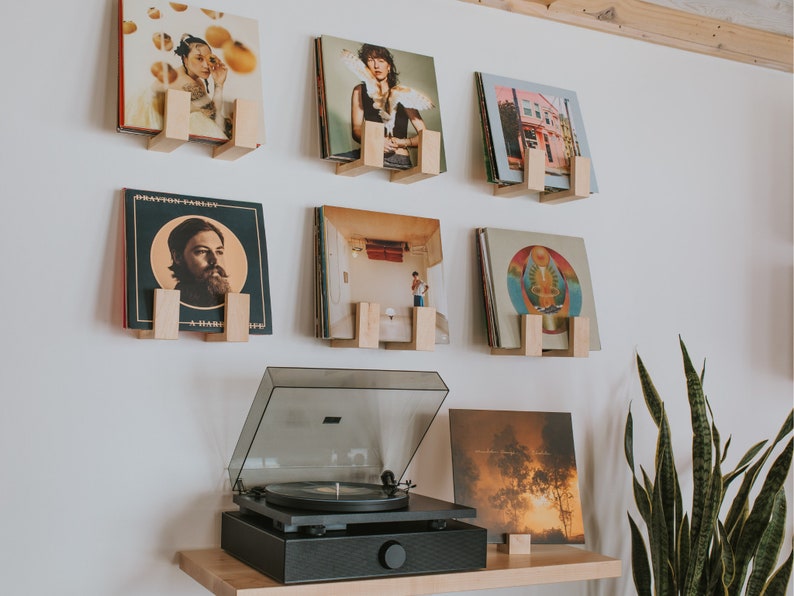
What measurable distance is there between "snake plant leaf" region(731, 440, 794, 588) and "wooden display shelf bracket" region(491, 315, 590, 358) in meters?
0.51

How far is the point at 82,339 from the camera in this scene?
5.78ft

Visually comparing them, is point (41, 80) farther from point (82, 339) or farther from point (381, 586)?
point (381, 586)

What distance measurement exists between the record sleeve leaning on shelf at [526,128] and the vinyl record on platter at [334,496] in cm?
81

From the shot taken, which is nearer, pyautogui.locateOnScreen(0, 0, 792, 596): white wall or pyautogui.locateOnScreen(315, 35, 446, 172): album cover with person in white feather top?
pyautogui.locateOnScreen(0, 0, 792, 596): white wall

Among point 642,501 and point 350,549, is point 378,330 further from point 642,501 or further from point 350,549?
point 642,501

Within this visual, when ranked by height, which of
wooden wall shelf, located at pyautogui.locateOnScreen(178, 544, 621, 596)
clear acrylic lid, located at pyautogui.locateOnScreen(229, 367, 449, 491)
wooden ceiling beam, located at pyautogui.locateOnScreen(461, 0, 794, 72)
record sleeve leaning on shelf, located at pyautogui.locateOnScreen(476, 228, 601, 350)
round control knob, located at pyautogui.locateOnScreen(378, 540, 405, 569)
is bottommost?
wooden wall shelf, located at pyautogui.locateOnScreen(178, 544, 621, 596)

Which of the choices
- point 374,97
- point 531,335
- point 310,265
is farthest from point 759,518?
point 374,97

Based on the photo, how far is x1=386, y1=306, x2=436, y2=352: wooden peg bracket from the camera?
1965mm

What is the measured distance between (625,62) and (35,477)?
1820 mm

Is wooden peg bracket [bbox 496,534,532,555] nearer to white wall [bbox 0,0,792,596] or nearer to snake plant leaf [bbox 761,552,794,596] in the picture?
white wall [bbox 0,0,792,596]

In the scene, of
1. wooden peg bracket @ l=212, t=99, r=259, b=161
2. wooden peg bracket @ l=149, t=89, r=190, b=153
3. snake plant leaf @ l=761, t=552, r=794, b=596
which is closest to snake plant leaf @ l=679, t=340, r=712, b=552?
snake plant leaf @ l=761, t=552, r=794, b=596

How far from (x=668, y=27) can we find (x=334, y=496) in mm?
1652

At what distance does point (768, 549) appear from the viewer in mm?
2064

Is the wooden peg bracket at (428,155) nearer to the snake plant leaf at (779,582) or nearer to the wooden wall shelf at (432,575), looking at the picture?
the wooden wall shelf at (432,575)
